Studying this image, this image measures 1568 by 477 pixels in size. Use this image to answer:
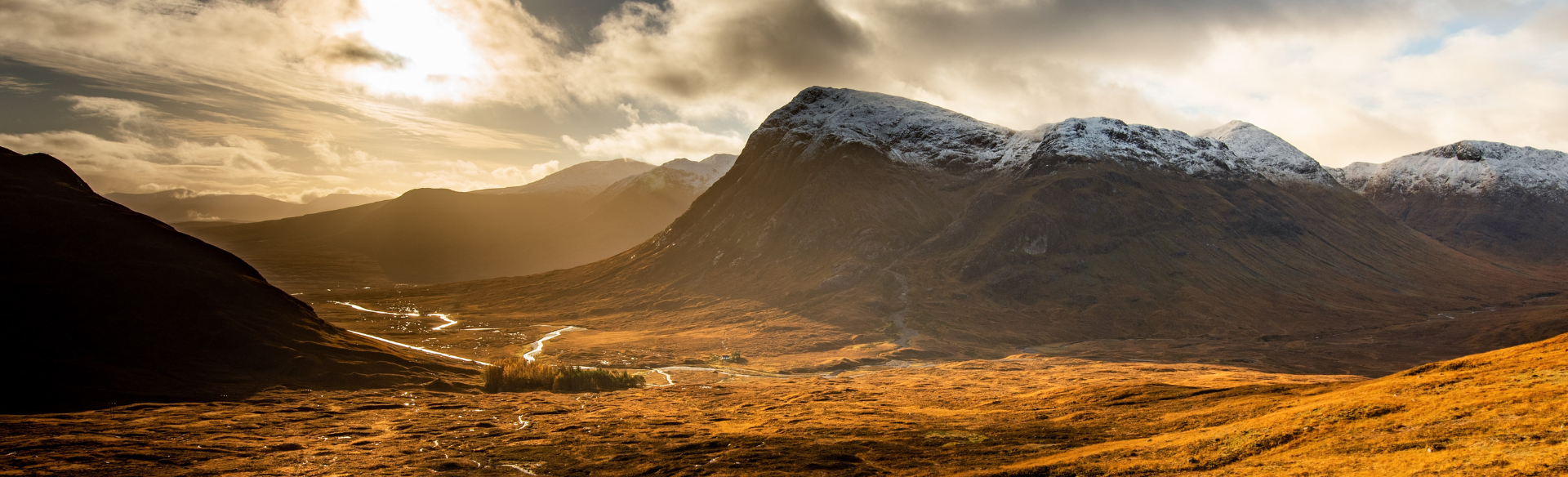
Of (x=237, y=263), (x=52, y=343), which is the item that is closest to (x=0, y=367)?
(x=52, y=343)

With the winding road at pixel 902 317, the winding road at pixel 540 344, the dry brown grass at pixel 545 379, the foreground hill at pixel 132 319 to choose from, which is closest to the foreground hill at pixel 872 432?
the foreground hill at pixel 132 319

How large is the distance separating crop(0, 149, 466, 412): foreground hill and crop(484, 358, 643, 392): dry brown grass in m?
6.97

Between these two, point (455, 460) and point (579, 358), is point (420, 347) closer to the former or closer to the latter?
point (579, 358)

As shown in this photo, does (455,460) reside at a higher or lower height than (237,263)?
lower

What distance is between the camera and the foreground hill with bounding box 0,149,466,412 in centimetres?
5516

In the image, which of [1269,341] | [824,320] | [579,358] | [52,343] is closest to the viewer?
[52,343]

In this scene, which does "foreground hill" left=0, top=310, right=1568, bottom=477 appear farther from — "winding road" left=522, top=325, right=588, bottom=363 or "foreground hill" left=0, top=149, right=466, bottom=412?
"winding road" left=522, top=325, right=588, bottom=363

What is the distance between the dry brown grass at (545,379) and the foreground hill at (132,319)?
6.97 metres

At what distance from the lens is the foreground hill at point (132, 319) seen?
55.2 metres

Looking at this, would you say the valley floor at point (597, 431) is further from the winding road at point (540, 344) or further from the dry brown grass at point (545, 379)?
the winding road at point (540, 344)

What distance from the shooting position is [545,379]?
82.0m

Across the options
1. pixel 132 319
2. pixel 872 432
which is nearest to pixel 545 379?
pixel 132 319

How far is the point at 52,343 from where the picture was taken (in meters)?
56.6

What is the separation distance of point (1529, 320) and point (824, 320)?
143218 mm
